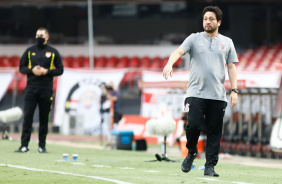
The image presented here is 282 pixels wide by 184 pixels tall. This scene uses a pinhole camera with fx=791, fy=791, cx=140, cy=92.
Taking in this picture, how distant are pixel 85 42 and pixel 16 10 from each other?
3.81 m

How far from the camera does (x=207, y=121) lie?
9.75m

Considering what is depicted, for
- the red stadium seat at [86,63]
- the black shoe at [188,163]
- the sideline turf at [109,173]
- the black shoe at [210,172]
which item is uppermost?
the red stadium seat at [86,63]

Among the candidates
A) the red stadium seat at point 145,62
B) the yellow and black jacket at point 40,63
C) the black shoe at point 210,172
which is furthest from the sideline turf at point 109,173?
the red stadium seat at point 145,62

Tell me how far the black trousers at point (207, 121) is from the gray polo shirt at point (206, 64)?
88 mm

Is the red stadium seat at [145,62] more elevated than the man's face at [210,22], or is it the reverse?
the red stadium seat at [145,62]

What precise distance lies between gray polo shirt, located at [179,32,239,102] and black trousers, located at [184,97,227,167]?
0.29 feet

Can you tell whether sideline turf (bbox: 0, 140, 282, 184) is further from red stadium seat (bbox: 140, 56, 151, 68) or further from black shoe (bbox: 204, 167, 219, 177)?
red stadium seat (bbox: 140, 56, 151, 68)

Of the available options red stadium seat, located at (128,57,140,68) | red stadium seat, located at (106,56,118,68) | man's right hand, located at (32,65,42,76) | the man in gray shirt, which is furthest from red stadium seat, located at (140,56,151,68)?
the man in gray shirt

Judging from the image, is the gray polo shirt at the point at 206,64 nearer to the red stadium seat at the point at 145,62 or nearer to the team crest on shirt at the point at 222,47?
the team crest on shirt at the point at 222,47

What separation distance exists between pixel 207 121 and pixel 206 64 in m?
0.73

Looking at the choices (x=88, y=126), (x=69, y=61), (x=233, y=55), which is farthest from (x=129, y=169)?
(x=69, y=61)

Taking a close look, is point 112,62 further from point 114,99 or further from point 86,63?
point 114,99

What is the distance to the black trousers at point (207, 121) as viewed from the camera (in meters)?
9.58

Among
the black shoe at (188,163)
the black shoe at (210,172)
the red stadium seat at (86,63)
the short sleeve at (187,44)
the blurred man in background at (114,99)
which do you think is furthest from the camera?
the red stadium seat at (86,63)
